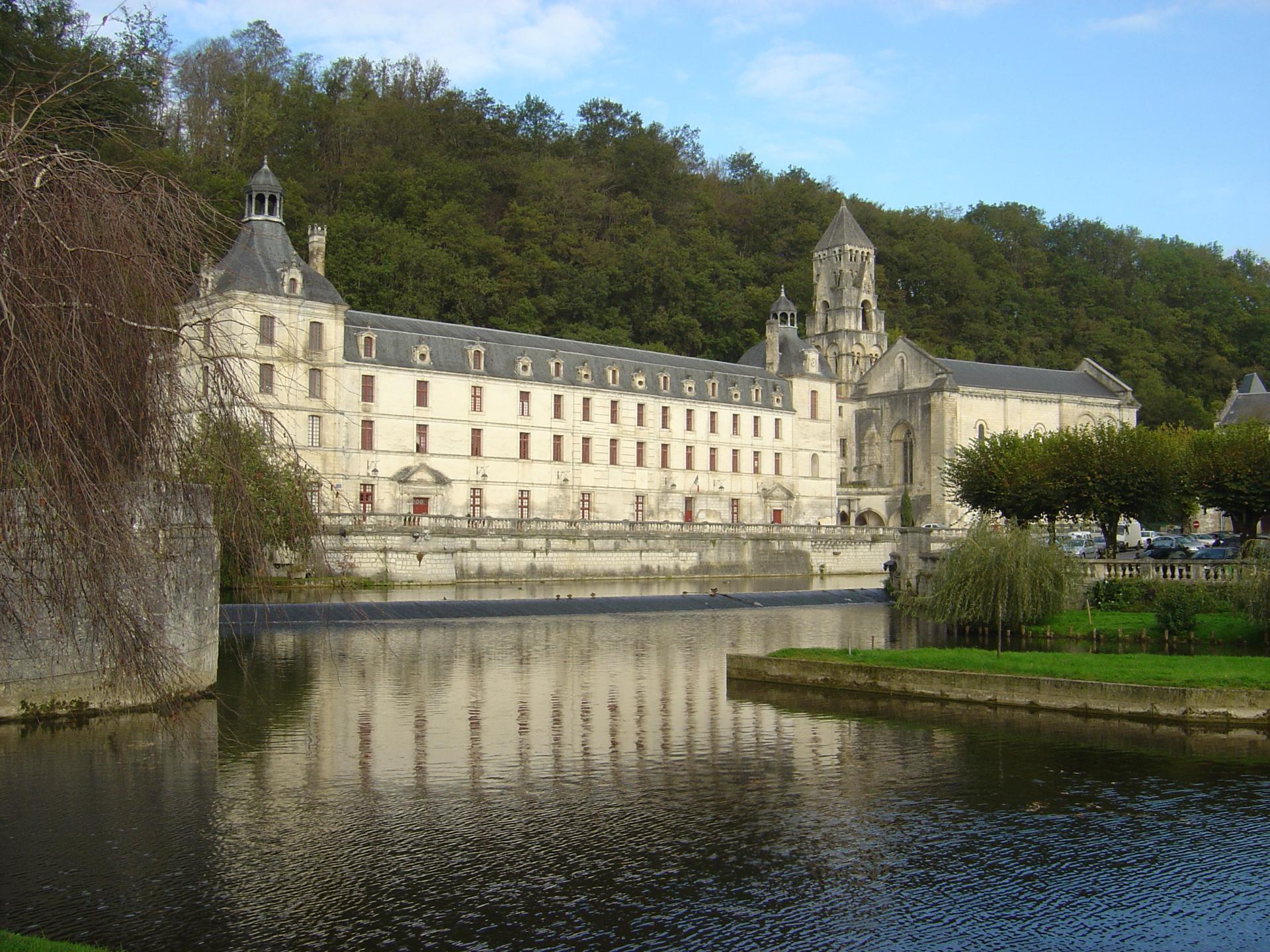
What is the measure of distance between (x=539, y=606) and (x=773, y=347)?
3658 centimetres

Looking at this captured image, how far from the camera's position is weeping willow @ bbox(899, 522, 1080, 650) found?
29.5m

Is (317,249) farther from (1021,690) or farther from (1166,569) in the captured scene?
(1021,690)

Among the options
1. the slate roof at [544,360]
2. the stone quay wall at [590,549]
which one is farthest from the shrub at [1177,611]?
the slate roof at [544,360]

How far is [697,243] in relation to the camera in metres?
86.4

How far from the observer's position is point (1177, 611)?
27703 millimetres

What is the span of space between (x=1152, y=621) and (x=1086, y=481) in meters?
11.5

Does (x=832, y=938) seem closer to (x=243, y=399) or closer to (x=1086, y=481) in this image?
(x=243, y=399)

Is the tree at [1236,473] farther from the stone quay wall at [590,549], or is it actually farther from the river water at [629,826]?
the river water at [629,826]

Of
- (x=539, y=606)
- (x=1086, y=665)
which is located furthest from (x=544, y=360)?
(x=1086, y=665)

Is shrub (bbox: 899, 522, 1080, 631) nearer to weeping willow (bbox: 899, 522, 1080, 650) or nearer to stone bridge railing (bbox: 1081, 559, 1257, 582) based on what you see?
weeping willow (bbox: 899, 522, 1080, 650)

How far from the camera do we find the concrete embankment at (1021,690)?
59.1 ft

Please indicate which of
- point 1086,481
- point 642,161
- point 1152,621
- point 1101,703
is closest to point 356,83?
point 642,161

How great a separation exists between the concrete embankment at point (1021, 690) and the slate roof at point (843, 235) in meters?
62.4

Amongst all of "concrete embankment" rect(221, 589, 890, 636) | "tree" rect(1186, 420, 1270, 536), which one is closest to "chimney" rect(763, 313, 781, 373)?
"concrete embankment" rect(221, 589, 890, 636)
